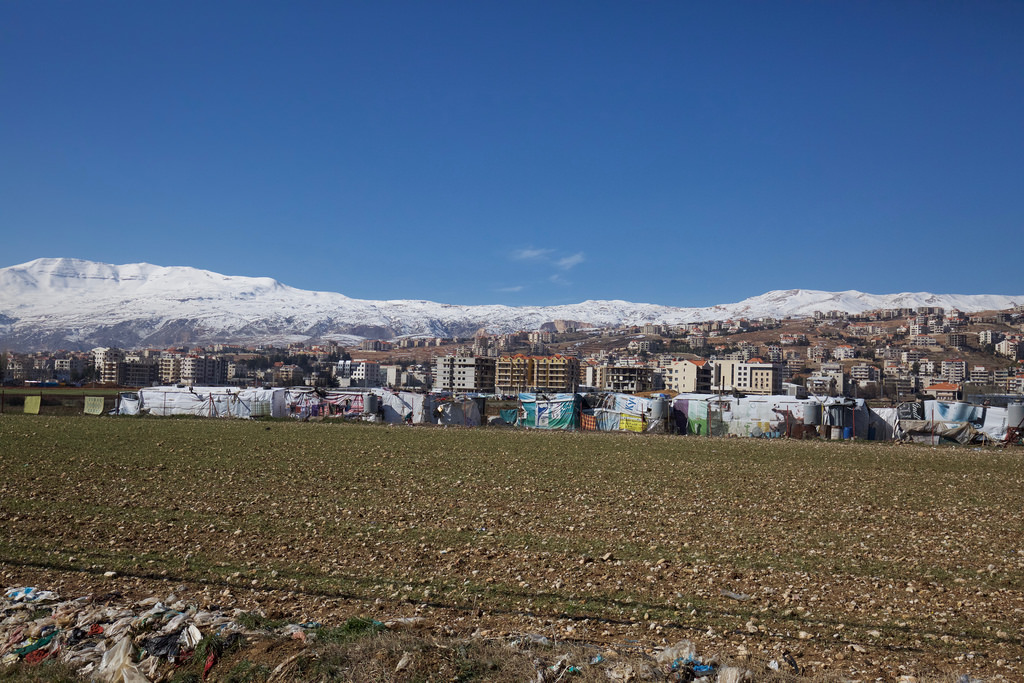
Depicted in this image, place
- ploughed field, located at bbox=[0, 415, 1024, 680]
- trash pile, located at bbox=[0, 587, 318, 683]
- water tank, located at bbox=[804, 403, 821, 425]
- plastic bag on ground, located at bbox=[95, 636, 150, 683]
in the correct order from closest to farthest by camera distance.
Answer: plastic bag on ground, located at bbox=[95, 636, 150, 683], trash pile, located at bbox=[0, 587, 318, 683], ploughed field, located at bbox=[0, 415, 1024, 680], water tank, located at bbox=[804, 403, 821, 425]

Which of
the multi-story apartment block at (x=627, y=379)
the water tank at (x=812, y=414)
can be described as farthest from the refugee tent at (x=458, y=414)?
the multi-story apartment block at (x=627, y=379)

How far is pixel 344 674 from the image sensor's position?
625 cm

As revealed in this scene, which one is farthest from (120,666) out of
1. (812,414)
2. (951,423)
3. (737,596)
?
(951,423)

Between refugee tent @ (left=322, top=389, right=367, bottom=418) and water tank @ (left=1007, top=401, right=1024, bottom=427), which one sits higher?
water tank @ (left=1007, top=401, right=1024, bottom=427)

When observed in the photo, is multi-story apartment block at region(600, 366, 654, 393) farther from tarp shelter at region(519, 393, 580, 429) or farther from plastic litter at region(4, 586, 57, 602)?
plastic litter at region(4, 586, 57, 602)

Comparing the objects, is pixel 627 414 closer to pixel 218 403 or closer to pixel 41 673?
pixel 218 403

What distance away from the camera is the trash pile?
672cm

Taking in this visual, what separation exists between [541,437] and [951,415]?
22610mm

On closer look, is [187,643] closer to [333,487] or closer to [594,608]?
[594,608]

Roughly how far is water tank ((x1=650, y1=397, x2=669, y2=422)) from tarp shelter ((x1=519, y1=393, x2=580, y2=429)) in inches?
183

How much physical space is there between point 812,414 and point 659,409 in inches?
338

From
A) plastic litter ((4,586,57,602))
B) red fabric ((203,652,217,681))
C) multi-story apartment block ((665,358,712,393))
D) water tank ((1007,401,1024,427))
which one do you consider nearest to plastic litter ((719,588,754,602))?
red fabric ((203,652,217,681))

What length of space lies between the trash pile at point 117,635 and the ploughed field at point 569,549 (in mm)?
787

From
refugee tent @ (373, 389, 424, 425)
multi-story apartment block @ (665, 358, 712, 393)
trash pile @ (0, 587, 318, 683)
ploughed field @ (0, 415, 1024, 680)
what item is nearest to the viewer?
trash pile @ (0, 587, 318, 683)
